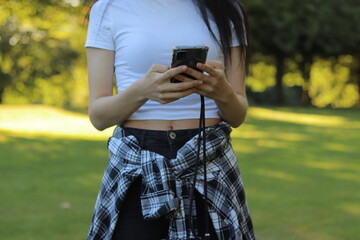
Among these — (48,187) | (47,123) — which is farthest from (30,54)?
(48,187)

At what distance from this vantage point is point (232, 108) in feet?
6.18

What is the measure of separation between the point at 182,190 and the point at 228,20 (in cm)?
62

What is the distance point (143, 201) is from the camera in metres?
1.84

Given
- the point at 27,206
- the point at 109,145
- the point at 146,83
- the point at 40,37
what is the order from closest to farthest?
1. the point at 146,83
2. the point at 109,145
3. the point at 27,206
4. the point at 40,37

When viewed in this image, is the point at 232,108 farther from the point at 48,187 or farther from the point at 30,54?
the point at 30,54

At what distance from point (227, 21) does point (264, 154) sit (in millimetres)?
7567

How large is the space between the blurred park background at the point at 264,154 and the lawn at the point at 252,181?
0.5 inches

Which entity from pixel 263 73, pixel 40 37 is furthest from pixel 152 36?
pixel 263 73

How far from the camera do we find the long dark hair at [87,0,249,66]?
196 centimetres

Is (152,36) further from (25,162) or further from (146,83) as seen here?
(25,162)

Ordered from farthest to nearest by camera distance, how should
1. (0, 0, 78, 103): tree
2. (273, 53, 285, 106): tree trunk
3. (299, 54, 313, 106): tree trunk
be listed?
(0, 0, 78, 103): tree, (299, 54, 313, 106): tree trunk, (273, 53, 285, 106): tree trunk

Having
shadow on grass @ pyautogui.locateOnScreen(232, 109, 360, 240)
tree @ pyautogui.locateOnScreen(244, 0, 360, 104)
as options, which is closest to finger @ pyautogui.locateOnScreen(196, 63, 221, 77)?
shadow on grass @ pyautogui.locateOnScreen(232, 109, 360, 240)

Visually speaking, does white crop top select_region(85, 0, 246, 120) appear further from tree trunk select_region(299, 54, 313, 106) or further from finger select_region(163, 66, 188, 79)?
tree trunk select_region(299, 54, 313, 106)

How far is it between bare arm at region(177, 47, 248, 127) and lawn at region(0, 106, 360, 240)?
2917mm
